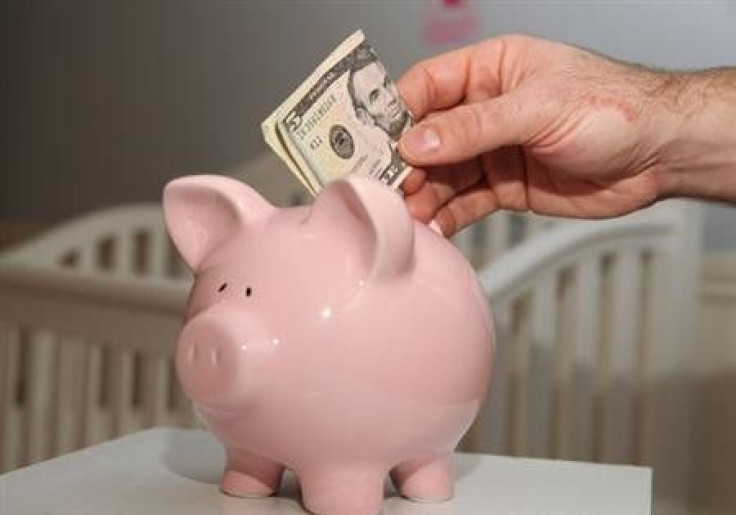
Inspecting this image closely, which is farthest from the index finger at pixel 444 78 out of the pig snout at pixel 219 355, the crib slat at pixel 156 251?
the crib slat at pixel 156 251

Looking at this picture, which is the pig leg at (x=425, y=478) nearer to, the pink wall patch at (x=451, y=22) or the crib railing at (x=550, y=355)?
the crib railing at (x=550, y=355)

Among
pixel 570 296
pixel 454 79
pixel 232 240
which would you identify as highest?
pixel 454 79

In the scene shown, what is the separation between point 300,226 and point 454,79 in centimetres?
33

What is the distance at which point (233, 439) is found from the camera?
802 millimetres

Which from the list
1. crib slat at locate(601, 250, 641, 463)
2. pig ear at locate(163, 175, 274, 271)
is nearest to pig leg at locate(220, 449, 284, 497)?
pig ear at locate(163, 175, 274, 271)

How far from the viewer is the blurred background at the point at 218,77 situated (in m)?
1.63

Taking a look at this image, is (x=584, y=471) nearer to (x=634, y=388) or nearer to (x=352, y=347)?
(x=352, y=347)

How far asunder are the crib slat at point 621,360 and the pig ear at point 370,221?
82 centimetres

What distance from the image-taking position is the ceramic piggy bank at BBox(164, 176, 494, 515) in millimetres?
752

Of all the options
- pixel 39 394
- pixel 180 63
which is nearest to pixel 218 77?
pixel 180 63

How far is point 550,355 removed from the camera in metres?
1.53

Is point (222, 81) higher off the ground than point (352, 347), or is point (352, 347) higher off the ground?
point (222, 81)

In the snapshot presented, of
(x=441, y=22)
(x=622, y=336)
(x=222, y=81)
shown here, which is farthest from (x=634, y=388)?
(x=222, y=81)

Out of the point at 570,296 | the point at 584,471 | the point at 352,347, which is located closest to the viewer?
the point at 352,347
